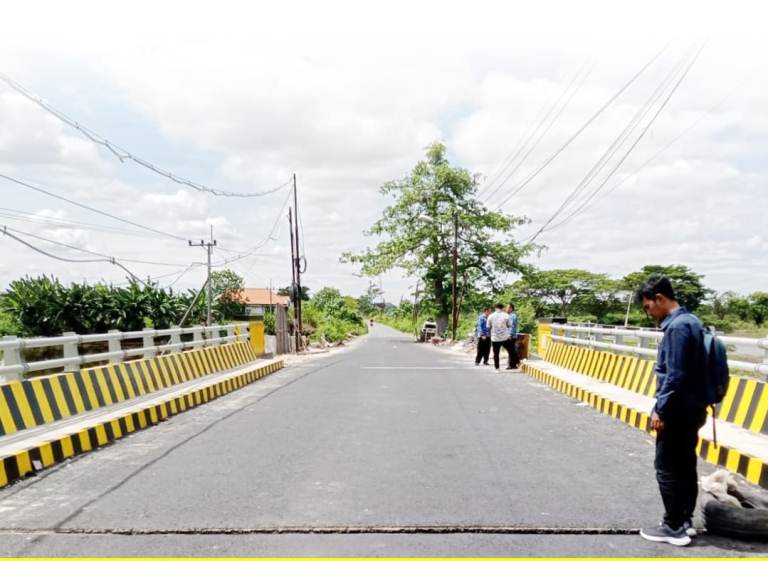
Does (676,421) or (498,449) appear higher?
(676,421)

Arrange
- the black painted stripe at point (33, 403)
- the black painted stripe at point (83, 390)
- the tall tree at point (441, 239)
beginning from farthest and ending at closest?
the tall tree at point (441, 239) → the black painted stripe at point (83, 390) → the black painted stripe at point (33, 403)

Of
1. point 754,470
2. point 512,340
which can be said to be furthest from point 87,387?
point 512,340

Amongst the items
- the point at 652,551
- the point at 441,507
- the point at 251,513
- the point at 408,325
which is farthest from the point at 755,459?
the point at 408,325

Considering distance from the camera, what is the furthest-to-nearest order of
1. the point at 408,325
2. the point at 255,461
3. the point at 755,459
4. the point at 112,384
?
the point at 408,325
the point at 112,384
the point at 255,461
the point at 755,459

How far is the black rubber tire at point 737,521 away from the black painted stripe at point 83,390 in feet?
24.5

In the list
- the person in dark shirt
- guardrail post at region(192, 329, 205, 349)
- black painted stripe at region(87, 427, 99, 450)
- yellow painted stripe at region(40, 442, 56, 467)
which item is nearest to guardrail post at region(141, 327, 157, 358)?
guardrail post at region(192, 329, 205, 349)

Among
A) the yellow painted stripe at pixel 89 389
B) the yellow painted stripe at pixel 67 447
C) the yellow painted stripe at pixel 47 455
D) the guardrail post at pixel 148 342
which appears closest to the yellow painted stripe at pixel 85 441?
the yellow painted stripe at pixel 67 447

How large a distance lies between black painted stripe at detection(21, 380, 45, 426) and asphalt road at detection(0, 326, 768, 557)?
3.22 feet

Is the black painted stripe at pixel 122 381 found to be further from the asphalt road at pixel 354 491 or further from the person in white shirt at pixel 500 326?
the person in white shirt at pixel 500 326

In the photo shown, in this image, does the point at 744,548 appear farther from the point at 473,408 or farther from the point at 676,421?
the point at 473,408

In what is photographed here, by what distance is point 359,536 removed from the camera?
439 centimetres

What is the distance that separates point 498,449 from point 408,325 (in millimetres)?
91191

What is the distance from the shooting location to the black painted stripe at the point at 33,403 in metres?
7.48

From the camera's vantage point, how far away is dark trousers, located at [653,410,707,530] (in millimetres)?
4406
